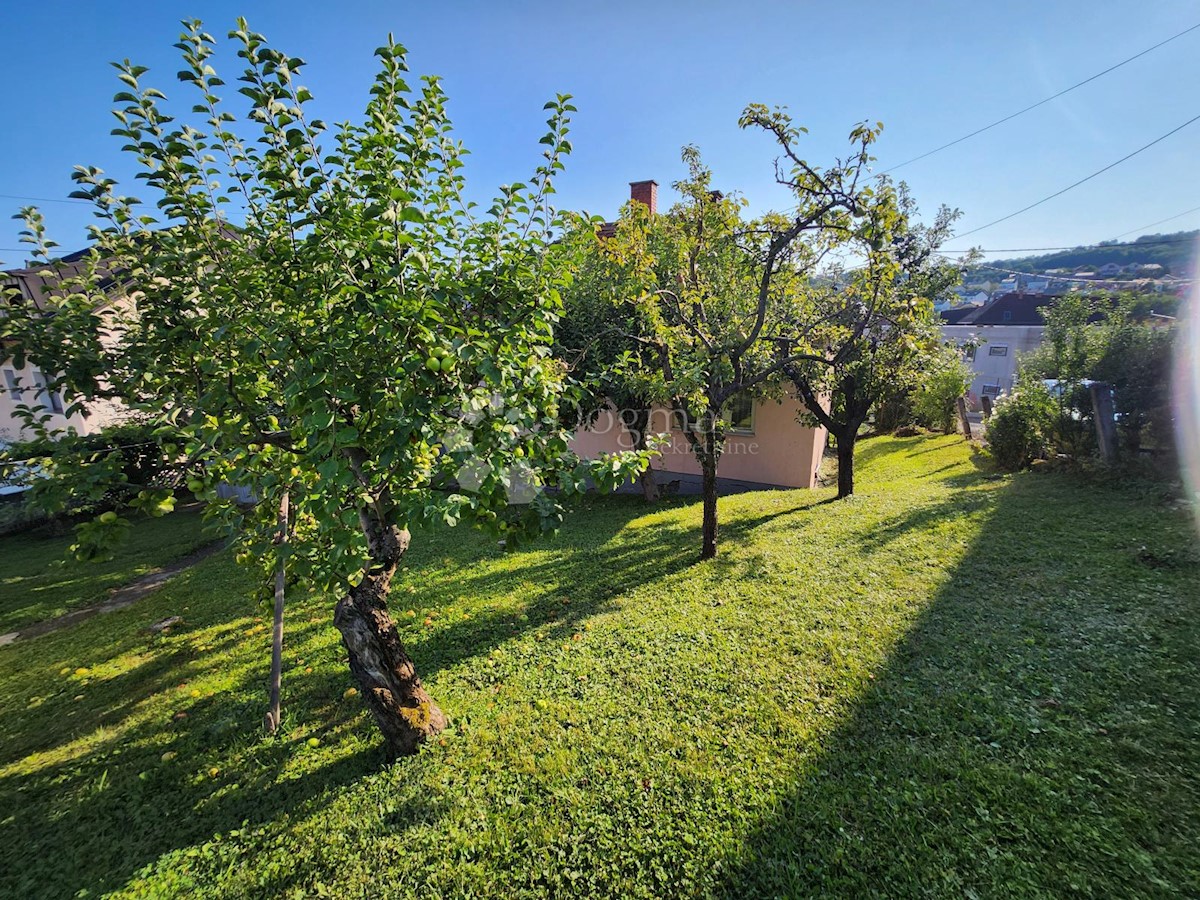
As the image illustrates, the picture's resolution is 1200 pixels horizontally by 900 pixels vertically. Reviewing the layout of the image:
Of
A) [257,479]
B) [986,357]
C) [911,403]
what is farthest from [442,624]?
[986,357]

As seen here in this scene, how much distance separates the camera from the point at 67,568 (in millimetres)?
5707

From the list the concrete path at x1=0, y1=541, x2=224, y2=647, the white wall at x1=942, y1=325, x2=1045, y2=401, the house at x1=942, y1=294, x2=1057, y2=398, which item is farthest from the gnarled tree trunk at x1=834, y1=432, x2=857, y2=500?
the white wall at x1=942, y1=325, x2=1045, y2=401

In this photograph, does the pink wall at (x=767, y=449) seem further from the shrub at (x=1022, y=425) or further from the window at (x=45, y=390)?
the window at (x=45, y=390)

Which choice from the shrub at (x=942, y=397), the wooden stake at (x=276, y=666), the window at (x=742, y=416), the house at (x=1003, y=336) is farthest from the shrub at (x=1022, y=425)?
the house at (x=1003, y=336)

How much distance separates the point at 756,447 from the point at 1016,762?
8785 mm

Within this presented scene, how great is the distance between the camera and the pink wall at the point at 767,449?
10633 mm

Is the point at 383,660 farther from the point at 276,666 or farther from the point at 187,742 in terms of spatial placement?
the point at 187,742

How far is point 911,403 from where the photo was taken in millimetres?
15945

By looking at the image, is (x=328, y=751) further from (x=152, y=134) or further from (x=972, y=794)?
(x=972, y=794)

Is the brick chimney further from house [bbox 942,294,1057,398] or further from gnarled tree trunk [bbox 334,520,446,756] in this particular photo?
house [bbox 942,294,1057,398]

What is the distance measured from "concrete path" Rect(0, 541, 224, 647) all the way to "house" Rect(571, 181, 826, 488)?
26.9 ft

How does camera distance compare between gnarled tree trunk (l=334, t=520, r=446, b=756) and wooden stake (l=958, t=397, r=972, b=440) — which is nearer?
gnarled tree trunk (l=334, t=520, r=446, b=756)

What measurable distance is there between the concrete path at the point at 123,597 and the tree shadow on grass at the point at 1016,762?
9.06m

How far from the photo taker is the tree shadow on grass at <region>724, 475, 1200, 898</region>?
7.00 ft
